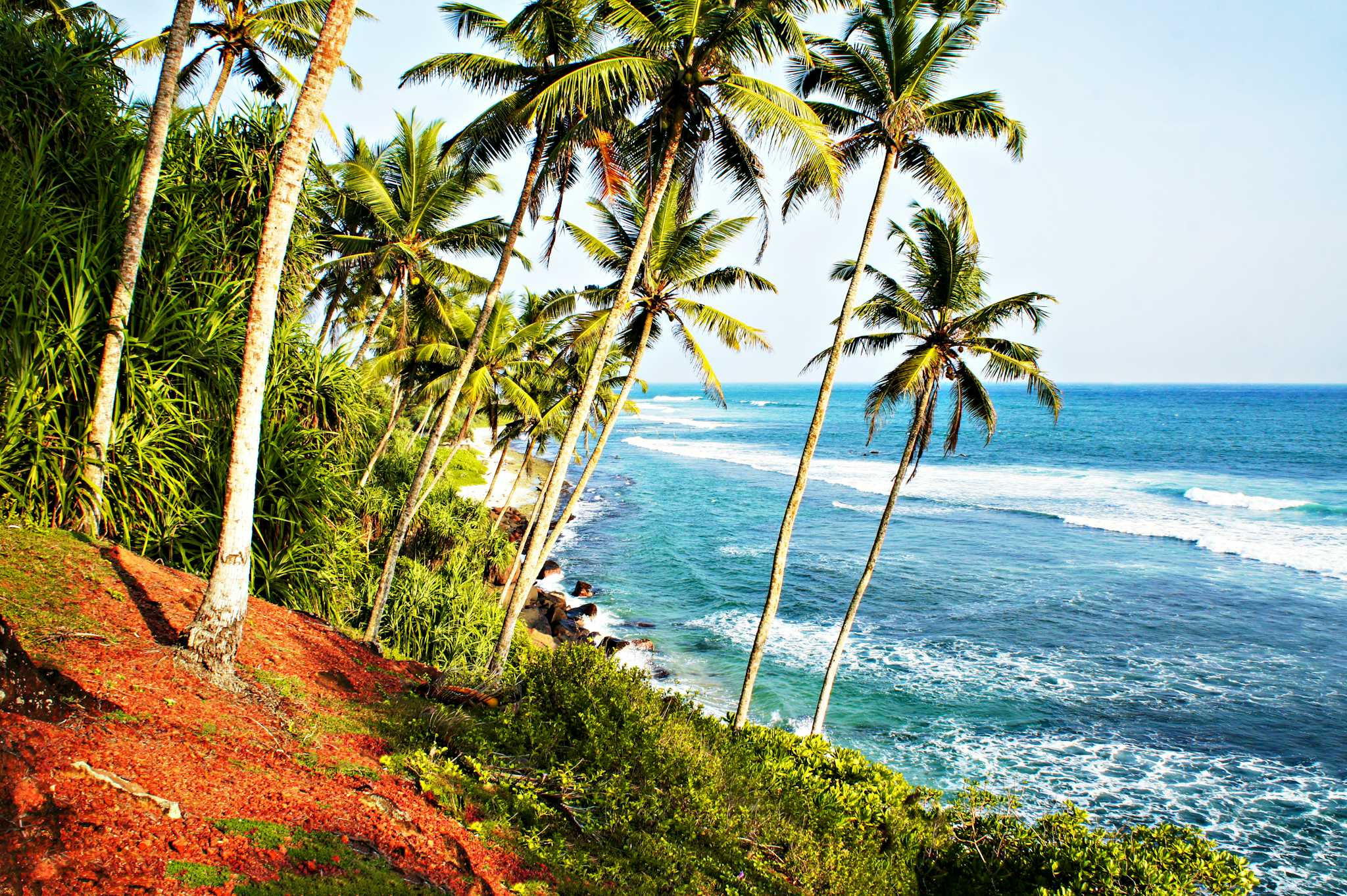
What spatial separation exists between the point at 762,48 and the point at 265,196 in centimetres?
759

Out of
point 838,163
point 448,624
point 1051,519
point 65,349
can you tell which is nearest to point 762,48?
point 838,163

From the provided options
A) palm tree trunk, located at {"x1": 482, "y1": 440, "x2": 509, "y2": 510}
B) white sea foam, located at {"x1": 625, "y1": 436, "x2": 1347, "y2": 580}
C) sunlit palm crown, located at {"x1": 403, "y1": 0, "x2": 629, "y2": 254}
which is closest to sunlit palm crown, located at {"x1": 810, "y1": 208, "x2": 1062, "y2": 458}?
sunlit palm crown, located at {"x1": 403, "y1": 0, "x2": 629, "y2": 254}

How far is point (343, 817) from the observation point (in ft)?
→ 15.0

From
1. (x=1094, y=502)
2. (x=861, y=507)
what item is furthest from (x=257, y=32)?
(x=1094, y=502)

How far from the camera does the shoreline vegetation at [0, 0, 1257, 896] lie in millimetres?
4449

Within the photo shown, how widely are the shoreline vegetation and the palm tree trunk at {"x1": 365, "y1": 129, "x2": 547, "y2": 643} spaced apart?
0.08m

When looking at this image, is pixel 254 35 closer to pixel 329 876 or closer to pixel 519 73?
pixel 519 73

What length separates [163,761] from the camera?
421 cm

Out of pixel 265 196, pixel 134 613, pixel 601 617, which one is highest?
pixel 265 196

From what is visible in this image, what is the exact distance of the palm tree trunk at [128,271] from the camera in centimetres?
726

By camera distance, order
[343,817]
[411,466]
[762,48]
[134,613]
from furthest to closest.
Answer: [411,466] → [762,48] → [134,613] → [343,817]

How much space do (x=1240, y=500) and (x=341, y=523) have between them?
46.3m

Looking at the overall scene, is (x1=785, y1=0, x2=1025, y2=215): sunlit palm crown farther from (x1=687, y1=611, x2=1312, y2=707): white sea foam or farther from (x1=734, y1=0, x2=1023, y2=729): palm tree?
(x1=687, y1=611, x2=1312, y2=707): white sea foam

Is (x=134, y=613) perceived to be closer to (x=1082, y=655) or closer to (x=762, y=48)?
(x=762, y=48)
